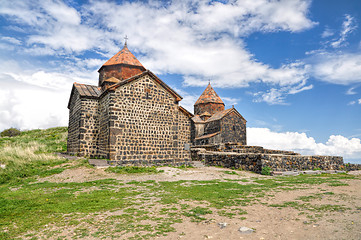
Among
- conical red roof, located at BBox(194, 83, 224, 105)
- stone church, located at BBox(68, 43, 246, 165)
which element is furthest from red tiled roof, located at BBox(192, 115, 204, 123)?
stone church, located at BBox(68, 43, 246, 165)

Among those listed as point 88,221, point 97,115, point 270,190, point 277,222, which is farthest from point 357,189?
point 97,115

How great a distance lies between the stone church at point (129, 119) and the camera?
15352 millimetres

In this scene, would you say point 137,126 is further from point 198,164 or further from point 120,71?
point 120,71

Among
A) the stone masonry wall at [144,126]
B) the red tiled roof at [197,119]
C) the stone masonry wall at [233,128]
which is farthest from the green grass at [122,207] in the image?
the red tiled roof at [197,119]

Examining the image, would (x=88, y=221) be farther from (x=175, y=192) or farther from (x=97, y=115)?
(x=97, y=115)

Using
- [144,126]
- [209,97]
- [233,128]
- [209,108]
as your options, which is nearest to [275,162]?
[144,126]

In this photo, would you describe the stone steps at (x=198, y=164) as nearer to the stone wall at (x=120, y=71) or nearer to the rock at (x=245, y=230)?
the stone wall at (x=120, y=71)

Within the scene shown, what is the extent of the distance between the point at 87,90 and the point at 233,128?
69.2 ft

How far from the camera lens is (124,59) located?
67.3 feet

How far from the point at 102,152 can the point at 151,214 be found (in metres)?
11.5

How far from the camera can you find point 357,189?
7.95 m

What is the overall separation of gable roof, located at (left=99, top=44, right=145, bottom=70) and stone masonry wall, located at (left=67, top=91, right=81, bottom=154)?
14.1 ft

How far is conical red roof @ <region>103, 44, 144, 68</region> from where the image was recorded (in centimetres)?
2037

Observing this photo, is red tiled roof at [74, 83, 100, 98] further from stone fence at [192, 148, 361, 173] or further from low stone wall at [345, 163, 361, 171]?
low stone wall at [345, 163, 361, 171]
